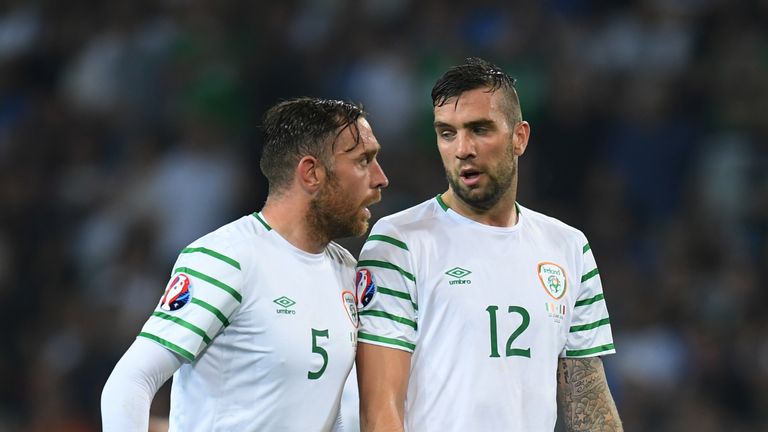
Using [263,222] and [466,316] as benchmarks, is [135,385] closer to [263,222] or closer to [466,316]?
[263,222]

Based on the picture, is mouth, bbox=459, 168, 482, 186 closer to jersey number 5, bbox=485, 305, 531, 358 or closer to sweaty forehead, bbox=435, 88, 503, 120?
sweaty forehead, bbox=435, 88, 503, 120

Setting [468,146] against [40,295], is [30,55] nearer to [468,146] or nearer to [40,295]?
[40,295]

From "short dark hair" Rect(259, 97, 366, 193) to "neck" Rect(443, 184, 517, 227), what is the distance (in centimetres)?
46

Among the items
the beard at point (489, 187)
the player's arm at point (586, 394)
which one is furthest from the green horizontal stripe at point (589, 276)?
the beard at point (489, 187)

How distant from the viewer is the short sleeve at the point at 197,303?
3.98 metres

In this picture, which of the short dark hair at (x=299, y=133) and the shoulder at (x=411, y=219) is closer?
the short dark hair at (x=299, y=133)

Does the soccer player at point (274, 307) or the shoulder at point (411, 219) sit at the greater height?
the shoulder at point (411, 219)

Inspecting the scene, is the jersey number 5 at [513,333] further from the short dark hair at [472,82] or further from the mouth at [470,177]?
the short dark hair at [472,82]

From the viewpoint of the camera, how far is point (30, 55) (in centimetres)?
1044

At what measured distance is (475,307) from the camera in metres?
4.39

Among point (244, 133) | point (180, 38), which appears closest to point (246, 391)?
point (244, 133)

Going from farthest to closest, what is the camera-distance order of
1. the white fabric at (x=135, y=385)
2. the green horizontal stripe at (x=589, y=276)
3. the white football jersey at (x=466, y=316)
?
the green horizontal stripe at (x=589, y=276), the white football jersey at (x=466, y=316), the white fabric at (x=135, y=385)

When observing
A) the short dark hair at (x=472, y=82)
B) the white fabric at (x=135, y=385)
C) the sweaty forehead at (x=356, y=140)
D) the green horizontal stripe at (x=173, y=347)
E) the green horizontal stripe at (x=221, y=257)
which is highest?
the short dark hair at (x=472, y=82)

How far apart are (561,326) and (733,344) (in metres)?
3.89
